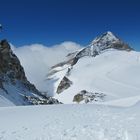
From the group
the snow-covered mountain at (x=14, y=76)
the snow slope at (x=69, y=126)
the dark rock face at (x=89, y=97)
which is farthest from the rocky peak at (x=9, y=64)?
the snow slope at (x=69, y=126)

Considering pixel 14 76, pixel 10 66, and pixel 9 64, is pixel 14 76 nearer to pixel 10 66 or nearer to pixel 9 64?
pixel 10 66

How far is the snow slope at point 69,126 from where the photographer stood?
14.8 metres

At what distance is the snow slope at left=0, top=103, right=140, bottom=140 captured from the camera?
48.4 feet

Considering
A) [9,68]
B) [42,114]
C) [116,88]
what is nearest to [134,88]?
[116,88]

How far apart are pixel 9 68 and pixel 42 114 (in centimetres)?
7563

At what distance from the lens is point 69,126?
55.6ft

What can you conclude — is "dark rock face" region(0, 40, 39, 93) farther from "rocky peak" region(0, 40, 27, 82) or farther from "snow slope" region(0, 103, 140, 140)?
"snow slope" region(0, 103, 140, 140)

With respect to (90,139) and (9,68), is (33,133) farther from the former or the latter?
(9,68)

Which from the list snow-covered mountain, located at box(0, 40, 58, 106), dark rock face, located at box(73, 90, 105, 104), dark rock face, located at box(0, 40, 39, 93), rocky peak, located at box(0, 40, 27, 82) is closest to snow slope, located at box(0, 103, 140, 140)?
snow-covered mountain, located at box(0, 40, 58, 106)

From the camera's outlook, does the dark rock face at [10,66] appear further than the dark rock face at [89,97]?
No

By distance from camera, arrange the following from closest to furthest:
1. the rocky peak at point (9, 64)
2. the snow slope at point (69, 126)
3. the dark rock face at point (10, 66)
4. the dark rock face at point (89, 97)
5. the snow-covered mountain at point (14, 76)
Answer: the snow slope at point (69, 126)
the snow-covered mountain at point (14, 76)
the dark rock face at point (10, 66)
the rocky peak at point (9, 64)
the dark rock face at point (89, 97)

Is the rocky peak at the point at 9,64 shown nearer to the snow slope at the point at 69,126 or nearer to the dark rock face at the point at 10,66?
the dark rock face at the point at 10,66

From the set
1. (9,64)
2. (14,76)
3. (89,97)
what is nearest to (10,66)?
(9,64)

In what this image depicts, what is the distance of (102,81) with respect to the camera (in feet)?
628
